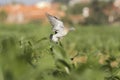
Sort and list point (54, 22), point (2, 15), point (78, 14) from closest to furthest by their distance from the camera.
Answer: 1. point (54, 22)
2. point (2, 15)
3. point (78, 14)

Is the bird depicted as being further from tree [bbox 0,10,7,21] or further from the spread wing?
tree [bbox 0,10,7,21]

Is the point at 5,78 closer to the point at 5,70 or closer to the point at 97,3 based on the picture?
the point at 5,70

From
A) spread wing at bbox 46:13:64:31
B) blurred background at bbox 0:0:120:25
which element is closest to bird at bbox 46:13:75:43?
spread wing at bbox 46:13:64:31

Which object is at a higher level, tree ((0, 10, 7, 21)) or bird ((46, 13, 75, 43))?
tree ((0, 10, 7, 21))

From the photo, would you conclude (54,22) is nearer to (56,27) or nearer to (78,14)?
(56,27)

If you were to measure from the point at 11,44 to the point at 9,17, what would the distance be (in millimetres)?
48284

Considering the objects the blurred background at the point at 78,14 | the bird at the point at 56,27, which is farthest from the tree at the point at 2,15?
the bird at the point at 56,27

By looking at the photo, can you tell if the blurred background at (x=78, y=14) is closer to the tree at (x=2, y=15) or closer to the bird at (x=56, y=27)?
the tree at (x=2, y=15)

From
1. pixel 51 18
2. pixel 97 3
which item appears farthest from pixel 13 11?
pixel 51 18

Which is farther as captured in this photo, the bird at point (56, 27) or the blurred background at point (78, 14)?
the blurred background at point (78, 14)

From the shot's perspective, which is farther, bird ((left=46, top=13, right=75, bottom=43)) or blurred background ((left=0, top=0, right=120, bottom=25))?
blurred background ((left=0, top=0, right=120, bottom=25))

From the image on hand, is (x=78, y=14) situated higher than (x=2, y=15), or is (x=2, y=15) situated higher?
(x=78, y=14)

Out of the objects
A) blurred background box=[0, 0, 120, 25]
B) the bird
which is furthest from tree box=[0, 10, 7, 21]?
the bird

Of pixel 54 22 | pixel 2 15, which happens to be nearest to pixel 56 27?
pixel 54 22
